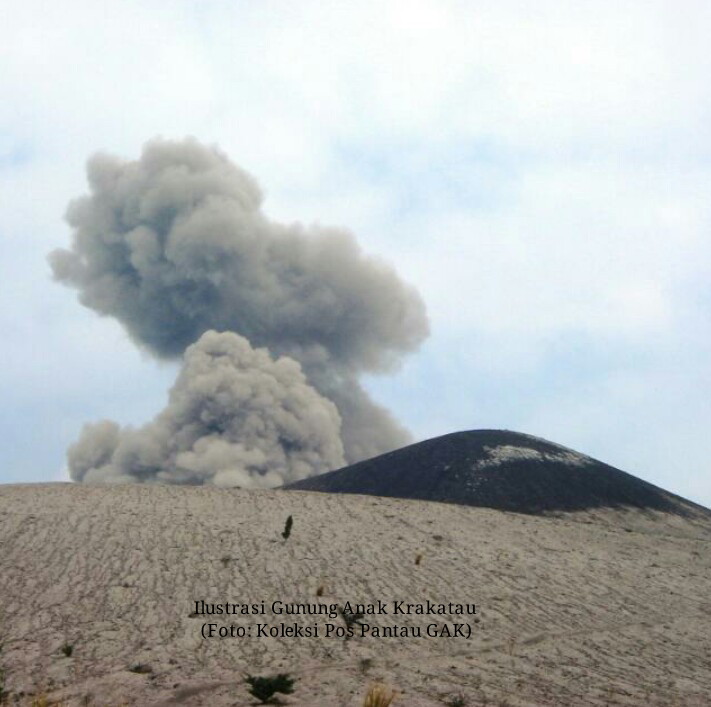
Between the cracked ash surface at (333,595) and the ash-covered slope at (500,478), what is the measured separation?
954cm

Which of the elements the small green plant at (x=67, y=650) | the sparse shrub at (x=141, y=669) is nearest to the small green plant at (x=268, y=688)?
the sparse shrub at (x=141, y=669)

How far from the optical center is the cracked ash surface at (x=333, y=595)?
611 inches

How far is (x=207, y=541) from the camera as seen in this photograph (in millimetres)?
26031

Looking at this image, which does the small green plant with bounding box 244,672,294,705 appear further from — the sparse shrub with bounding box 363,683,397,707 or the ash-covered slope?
the ash-covered slope

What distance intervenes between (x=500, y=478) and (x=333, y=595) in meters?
27.8

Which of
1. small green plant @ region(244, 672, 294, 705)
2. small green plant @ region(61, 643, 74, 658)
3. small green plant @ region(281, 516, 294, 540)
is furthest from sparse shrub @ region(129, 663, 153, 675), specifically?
small green plant @ region(281, 516, 294, 540)

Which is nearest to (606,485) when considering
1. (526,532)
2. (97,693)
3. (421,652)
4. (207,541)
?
(526,532)

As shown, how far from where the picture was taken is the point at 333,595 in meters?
22.1

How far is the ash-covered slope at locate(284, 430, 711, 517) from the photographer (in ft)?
150

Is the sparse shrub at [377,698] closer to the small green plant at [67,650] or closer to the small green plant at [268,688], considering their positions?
the small green plant at [268,688]

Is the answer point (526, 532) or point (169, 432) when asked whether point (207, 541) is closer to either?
point (526, 532)

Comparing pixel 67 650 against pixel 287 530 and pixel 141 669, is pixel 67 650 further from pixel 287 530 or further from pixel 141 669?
pixel 287 530

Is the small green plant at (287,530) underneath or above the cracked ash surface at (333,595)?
above

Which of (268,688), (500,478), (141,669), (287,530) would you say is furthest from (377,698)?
(500,478)
